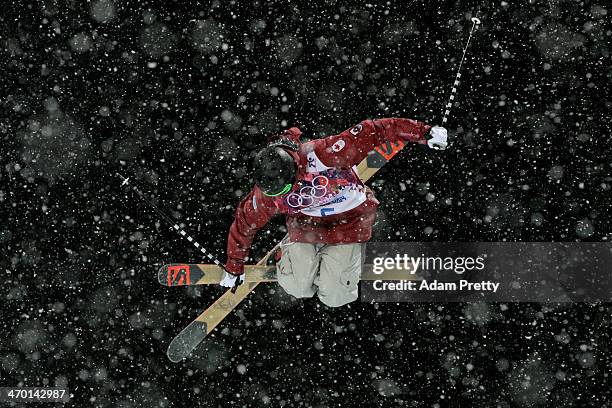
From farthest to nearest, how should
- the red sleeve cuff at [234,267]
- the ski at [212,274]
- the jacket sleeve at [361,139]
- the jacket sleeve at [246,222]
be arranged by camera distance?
the ski at [212,274]
the red sleeve cuff at [234,267]
the jacket sleeve at [246,222]
the jacket sleeve at [361,139]

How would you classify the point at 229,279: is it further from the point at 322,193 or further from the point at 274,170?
the point at 274,170

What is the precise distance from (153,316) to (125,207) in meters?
0.90

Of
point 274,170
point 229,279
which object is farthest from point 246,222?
point 274,170

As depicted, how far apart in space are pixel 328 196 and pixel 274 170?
493 millimetres

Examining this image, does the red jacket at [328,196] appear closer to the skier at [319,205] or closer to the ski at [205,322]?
the skier at [319,205]

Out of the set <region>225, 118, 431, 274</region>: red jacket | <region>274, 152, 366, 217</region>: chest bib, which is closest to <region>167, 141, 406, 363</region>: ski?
<region>225, 118, 431, 274</region>: red jacket

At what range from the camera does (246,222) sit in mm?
4496

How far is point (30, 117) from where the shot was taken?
5.93 metres

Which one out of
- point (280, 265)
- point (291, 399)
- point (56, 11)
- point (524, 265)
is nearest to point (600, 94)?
point (524, 265)

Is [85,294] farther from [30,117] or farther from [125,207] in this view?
[30,117]

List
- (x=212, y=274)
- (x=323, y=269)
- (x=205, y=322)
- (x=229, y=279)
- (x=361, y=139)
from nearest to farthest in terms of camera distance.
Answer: (x=361, y=139), (x=323, y=269), (x=229, y=279), (x=212, y=274), (x=205, y=322)

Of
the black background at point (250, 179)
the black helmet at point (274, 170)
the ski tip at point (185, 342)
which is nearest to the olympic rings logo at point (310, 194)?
the black helmet at point (274, 170)

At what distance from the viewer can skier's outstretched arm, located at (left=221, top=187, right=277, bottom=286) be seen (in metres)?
4.39

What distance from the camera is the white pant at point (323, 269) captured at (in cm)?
460
